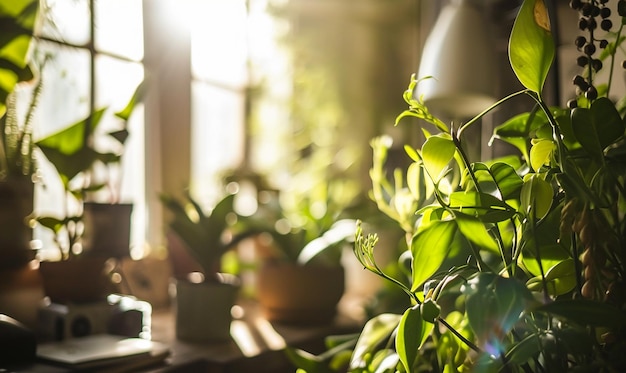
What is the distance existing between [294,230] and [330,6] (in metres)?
1.50

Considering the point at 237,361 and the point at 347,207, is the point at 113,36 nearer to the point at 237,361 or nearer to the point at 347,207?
the point at 347,207

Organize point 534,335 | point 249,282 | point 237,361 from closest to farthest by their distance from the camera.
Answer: point 534,335, point 237,361, point 249,282

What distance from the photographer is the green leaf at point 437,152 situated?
678mm

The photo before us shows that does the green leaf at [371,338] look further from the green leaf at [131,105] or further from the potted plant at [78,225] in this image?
the green leaf at [131,105]

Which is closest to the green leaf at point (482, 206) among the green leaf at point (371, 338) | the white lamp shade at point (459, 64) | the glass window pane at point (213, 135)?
the green leaf at point (371, 338)

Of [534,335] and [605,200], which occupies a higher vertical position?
[605,200]

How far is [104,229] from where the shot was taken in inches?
56.3

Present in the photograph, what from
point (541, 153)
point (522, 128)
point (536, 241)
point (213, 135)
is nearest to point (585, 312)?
point (536, 241)

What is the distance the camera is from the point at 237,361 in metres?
1.31

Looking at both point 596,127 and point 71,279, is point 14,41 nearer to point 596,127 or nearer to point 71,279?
point 71,279

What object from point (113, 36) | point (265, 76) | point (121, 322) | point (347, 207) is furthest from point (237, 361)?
point (265, 76)

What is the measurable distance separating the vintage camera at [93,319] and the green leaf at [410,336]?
83cm

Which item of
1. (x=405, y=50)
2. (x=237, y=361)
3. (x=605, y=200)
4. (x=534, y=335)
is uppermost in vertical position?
(x=405, y=50)

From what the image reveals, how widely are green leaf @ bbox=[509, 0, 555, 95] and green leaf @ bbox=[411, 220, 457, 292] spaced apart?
0.56 feet
